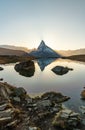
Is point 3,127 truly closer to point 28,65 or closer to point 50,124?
point 50,124

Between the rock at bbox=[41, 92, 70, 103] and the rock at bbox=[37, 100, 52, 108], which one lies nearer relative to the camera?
the rock at bbox=[37, 100, 52, 108]

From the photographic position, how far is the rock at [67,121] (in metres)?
26.5

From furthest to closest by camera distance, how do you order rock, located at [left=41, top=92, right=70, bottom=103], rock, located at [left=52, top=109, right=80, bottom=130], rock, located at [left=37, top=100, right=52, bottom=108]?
1. rock, located at [left=41, top=92, right=70, bottom=103]
2. rock, located at [left=37, top=100, right=52, bottom=108]
3. rock, located at [left=52, top=109, right=80, bottom=130]

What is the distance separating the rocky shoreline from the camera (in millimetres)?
26484

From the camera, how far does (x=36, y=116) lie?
30.1 meters

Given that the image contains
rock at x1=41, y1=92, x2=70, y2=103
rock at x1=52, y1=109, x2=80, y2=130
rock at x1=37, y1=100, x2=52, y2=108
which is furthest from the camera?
rock at x1=41, y1=92, x2=70, y2=103

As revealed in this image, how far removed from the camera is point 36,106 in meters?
33.9

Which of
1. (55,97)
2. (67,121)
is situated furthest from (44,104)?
(67,121)

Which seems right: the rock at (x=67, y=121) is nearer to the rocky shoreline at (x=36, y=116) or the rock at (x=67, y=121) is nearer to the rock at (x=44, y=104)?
the rocky shoreline at (x=36, y=116)

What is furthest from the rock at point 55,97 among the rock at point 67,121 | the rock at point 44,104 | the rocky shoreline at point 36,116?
the rock at point 67,121

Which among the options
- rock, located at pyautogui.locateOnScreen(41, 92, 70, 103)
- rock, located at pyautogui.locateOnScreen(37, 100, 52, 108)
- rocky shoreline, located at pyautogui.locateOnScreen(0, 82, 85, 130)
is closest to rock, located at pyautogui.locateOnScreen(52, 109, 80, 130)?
rocky shoreline, located at pyautogui.locateOnScreen(0, 82, 85, 130)

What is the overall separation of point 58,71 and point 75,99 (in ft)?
156

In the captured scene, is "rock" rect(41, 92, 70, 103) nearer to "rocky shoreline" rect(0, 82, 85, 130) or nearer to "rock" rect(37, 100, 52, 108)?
"rocky shoreline" rect(0, 82, 85, 130)

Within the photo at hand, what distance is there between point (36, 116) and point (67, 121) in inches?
198
